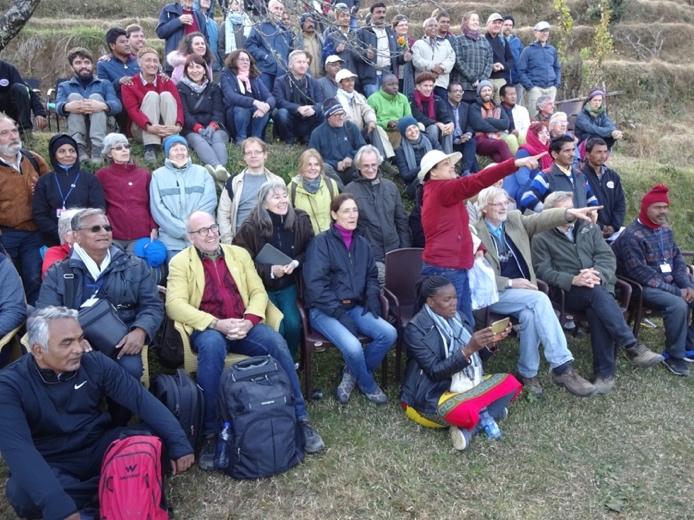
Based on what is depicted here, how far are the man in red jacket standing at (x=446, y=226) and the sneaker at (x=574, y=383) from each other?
3.06ft

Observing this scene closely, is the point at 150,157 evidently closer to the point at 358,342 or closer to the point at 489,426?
the point at 358,342

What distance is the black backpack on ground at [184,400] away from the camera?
399 centimetres

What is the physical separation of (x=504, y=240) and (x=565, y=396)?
4.81 feet

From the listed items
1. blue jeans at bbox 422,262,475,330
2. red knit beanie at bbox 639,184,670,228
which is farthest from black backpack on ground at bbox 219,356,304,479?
red knit beanie at bbox 639,184,670,228

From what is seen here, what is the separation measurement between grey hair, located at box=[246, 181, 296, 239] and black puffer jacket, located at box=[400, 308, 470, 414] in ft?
4.63

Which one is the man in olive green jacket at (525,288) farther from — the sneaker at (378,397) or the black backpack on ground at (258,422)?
the black backpack on ground at (258,422)

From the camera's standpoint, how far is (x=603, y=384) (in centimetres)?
540

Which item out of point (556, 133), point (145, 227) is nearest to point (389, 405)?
point (145, 227)

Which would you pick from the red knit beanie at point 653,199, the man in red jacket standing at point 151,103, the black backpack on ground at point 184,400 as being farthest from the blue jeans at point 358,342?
the man in red jacket standing at point 151,103

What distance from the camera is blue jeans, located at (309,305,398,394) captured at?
4887 millimetres

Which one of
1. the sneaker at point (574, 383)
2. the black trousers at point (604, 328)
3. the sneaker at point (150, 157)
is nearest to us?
the sneaker at point (574, 383)

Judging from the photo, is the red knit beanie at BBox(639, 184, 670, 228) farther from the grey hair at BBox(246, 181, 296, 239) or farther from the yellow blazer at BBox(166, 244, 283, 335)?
the yellow blazer at BBox(166, 244, 283, 335)

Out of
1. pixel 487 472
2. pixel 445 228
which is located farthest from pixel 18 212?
pixel 487 472

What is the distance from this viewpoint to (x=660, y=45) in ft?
63.8
